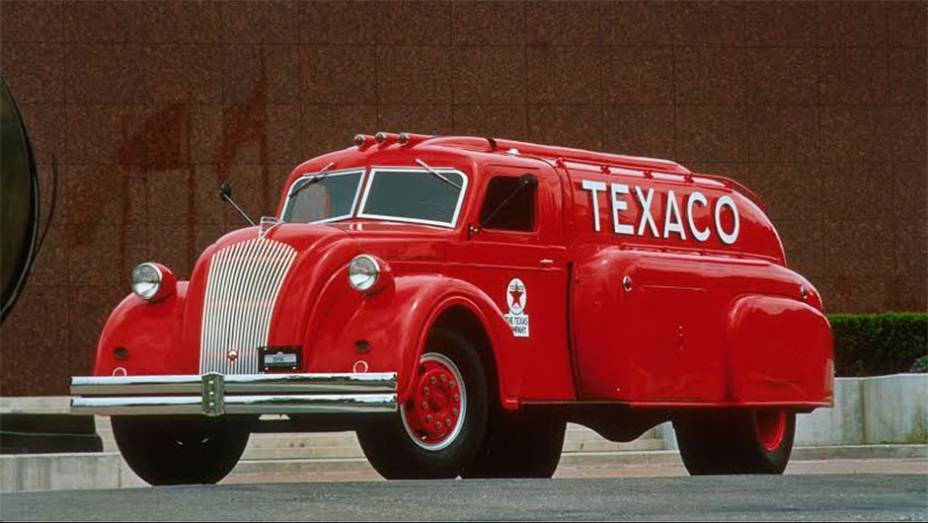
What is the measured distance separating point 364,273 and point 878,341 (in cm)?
1691

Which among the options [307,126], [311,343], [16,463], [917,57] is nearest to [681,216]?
[311,343]

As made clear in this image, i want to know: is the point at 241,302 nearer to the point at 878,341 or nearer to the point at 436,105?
the point at 878,341

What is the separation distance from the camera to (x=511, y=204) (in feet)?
46.9

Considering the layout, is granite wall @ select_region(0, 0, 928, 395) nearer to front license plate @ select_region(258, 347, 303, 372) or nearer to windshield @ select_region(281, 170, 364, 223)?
windshield @ select_region(281, 170, 364, 223)

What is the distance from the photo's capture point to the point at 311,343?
12.5m

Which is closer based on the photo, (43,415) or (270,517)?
(270,517)

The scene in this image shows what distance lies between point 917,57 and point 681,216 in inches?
727

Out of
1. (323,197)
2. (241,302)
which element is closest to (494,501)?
(241,302)

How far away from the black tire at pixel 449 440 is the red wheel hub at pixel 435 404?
0.04 meters

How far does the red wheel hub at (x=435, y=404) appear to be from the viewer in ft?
40.7

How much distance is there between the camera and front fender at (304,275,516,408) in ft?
40.1

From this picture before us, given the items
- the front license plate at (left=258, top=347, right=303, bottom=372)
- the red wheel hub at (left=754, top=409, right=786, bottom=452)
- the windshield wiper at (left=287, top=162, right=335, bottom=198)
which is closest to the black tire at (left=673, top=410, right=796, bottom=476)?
the red wheel hub at (left=754, top=409, right=786, bottom=452)

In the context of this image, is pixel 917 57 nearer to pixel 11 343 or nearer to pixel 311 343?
pixel 11 343

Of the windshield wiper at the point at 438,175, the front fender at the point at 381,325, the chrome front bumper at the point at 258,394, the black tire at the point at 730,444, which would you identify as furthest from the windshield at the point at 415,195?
the black tire at the point at 730,444
